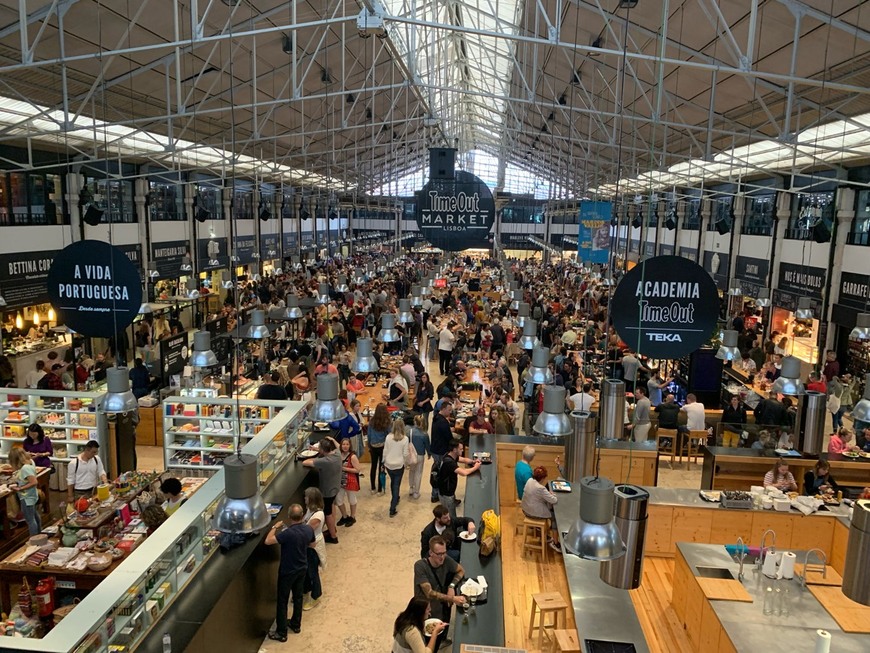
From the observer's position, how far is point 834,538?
8047 millimetres

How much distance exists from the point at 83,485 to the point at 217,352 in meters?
5.77

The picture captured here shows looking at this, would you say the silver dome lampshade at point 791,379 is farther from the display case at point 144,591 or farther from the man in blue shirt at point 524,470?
the display case at point 144,591

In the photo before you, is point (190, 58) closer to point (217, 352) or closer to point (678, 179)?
point (217, 352)

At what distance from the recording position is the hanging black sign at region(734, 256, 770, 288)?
20312 mm

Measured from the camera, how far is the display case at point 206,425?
987cm

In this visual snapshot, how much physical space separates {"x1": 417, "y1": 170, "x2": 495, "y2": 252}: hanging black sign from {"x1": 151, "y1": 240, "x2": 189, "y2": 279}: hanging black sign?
42.5 feet

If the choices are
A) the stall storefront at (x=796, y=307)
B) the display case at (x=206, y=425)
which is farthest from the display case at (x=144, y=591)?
the stall storefront at (x=796, y=307)

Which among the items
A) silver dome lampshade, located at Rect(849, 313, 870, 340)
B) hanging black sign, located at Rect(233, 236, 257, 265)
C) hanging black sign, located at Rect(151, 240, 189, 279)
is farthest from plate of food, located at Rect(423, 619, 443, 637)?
hanging black sign, located at Rect(233, 236, 257, 265)

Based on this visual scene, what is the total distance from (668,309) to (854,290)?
1235 cm

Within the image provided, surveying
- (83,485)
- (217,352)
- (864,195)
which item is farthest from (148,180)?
(864,195)

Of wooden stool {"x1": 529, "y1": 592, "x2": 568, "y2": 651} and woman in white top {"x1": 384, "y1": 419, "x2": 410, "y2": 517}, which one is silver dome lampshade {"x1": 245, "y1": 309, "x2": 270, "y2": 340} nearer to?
woman in white top {"x1": 384, "y1": 419, "x2": 410, "y2": 517}

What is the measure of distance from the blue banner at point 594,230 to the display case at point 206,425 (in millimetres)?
9662

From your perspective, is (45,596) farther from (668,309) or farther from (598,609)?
(668,309)

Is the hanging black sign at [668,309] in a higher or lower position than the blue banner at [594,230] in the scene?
lower
